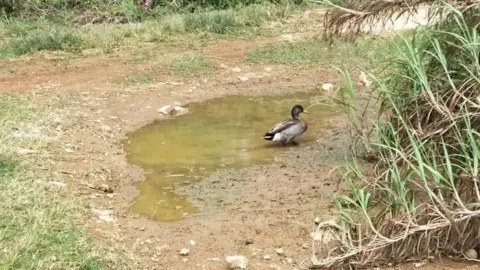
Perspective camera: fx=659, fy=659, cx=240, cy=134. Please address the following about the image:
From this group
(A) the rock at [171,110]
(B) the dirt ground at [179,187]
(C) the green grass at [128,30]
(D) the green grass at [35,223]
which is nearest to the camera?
(D) the green grass at [35,223]

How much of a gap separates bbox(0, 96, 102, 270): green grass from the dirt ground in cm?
21

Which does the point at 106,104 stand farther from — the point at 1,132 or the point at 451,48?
the point at 451,48

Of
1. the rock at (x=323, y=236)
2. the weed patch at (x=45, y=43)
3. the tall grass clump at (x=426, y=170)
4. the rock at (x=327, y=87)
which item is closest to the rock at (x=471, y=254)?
the tall grass clump at (x=426, y=170)

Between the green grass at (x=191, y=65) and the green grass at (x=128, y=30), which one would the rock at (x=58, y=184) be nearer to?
the green grass at (x=191, y=65)

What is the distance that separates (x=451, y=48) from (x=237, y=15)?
816 centimetres

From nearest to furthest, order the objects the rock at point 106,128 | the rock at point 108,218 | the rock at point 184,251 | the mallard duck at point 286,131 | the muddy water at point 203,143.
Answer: the rock at point 184,251 → the rock at point 108,218 → the muddy water at point 203,143 → the mallard duck at point 286,131 → the rock at point 106,128

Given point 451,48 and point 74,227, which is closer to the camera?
point 74,227

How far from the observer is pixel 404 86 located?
4863 mm


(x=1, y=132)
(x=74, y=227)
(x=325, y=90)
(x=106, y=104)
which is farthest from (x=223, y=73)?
(x=74, y=227)

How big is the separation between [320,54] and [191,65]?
2124 mm

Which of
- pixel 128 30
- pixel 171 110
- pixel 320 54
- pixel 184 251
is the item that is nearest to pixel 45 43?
pixel 128 30

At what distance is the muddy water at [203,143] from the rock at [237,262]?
1.09 m

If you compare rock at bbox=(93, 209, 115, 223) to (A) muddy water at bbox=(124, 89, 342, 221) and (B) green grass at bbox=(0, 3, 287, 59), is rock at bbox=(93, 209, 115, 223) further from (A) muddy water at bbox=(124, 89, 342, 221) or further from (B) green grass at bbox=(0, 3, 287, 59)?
(B) green grass at bbox=(0, 3, 287, 59)

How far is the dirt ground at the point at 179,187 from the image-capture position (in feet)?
14.3
